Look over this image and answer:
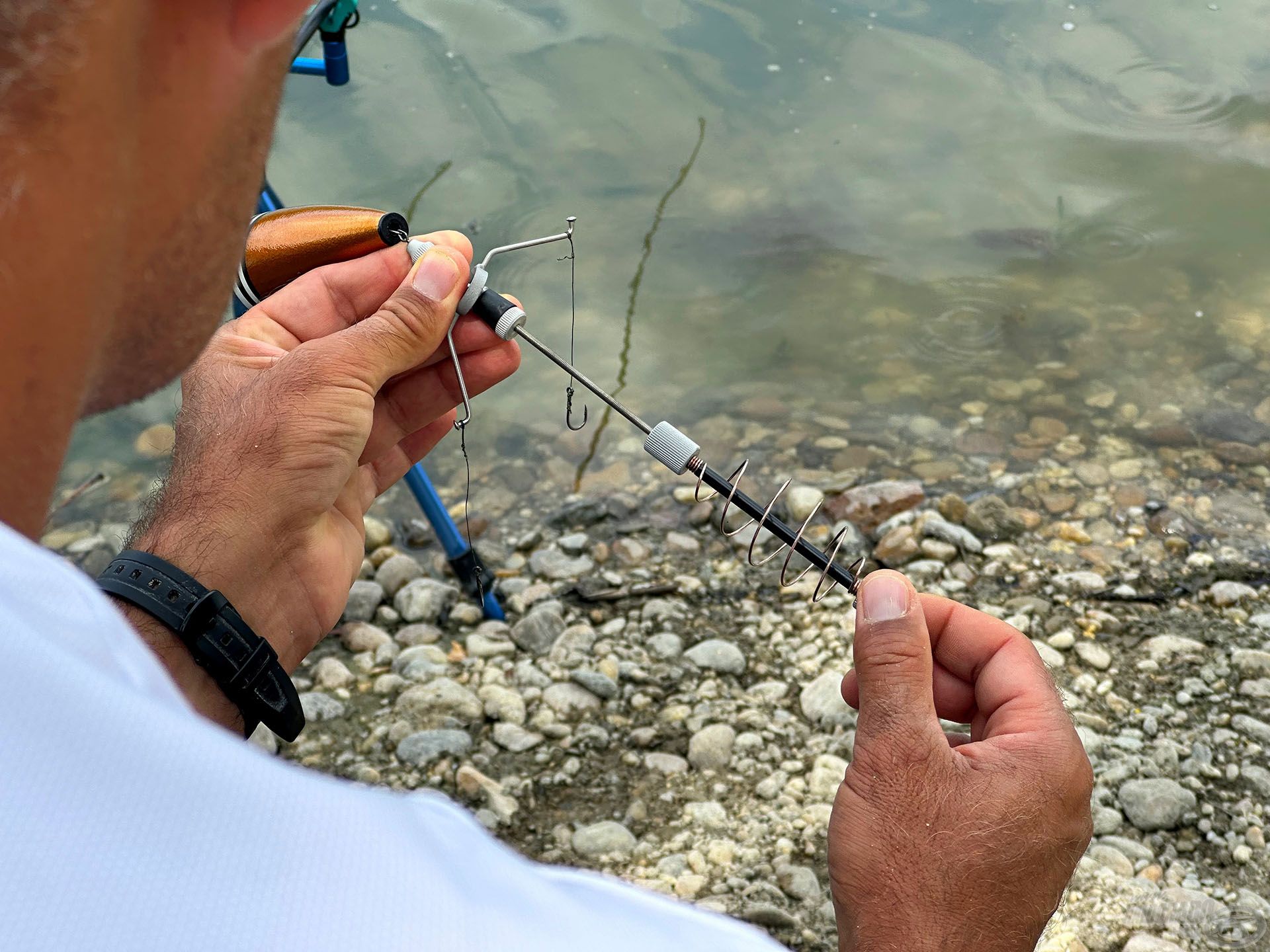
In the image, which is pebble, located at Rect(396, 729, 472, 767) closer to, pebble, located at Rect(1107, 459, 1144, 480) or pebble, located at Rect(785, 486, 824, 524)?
pebble, located at Rect(785, 486, 824, 524)

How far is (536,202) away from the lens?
457 centimetres

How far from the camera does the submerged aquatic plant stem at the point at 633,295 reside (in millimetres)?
3908

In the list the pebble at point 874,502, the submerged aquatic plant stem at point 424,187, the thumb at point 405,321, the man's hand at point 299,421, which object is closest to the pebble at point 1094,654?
the pebble at point 874,502

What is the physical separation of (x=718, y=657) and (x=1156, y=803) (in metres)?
1.06

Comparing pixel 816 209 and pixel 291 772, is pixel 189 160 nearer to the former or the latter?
pixel 291 772

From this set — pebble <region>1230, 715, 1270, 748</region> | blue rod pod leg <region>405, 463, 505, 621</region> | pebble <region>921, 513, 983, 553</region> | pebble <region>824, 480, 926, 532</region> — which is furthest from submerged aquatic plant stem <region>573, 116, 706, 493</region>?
pebble <region>1230, 715, 1270, 748</region>

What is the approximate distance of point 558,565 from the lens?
3391 mm

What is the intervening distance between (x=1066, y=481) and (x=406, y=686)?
2.14 metres

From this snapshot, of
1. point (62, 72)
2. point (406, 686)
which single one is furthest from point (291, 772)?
point (406, 686)

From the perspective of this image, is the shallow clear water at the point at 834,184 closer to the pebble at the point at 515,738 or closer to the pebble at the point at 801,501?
the pebble at the point at 801,501

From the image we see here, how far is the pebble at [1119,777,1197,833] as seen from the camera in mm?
2369

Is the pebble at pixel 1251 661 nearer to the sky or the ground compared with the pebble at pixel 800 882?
nearer to the sky

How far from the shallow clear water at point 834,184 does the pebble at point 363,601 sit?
804 mm

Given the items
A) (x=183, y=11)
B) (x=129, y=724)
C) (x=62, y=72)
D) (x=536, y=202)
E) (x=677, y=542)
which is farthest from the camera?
(x=536, y=202)
